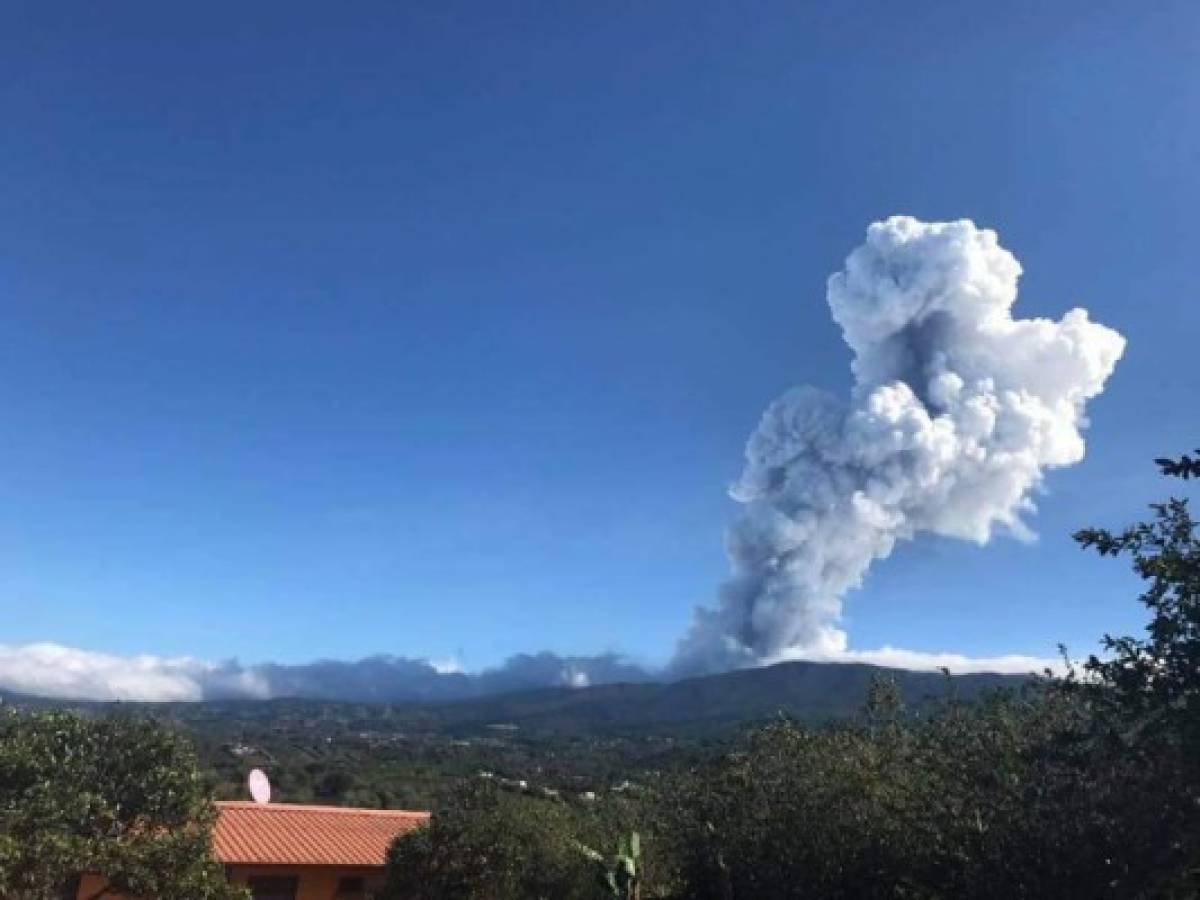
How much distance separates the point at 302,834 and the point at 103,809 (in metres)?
17.7

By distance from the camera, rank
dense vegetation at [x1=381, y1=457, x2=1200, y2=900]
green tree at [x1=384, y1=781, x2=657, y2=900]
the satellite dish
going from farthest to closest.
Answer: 1. the satellite dish
2. green tree at [x1=384, y1=781, x2=657, y2=900]
3. dense vegetation at [x1=381, y1=457, x2=1200, y2=900]

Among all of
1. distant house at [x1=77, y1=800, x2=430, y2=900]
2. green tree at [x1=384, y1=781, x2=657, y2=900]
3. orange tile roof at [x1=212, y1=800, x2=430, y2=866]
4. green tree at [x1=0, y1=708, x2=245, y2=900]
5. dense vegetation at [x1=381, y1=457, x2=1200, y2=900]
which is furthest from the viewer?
orange tile roof at [x1=212, y1=800, x2=430, y2=866]

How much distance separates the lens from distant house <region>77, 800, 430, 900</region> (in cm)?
3772

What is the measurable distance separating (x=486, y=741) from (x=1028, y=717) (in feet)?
573

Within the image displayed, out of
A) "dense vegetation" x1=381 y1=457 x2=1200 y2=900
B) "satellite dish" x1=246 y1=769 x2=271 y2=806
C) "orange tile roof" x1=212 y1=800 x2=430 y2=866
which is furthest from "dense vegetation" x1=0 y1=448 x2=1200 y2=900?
"satellite dish" x1=246 y1=769 x2=271 y2=806

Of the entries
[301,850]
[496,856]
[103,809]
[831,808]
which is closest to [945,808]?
[831,808]

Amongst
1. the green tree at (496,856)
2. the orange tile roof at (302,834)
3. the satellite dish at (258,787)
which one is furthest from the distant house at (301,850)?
the green tree at (496,856)

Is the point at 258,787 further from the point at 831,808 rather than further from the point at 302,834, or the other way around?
the point at 831,808

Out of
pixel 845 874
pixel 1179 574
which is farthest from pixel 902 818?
pixel 1179 574

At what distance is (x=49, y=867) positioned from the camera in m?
20.7

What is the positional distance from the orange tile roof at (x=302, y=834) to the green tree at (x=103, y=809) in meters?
9.81

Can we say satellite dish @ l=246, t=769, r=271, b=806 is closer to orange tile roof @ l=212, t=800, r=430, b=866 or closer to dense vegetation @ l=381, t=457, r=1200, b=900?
orange tile roof @ l=212, t=800, r=430, b=866

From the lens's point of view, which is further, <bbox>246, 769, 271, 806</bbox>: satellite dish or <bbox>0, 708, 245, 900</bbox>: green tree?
<bbox>246, 769, 271, 806</bbox>: satellite dish

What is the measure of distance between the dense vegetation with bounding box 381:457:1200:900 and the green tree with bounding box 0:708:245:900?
1008 centimetres
